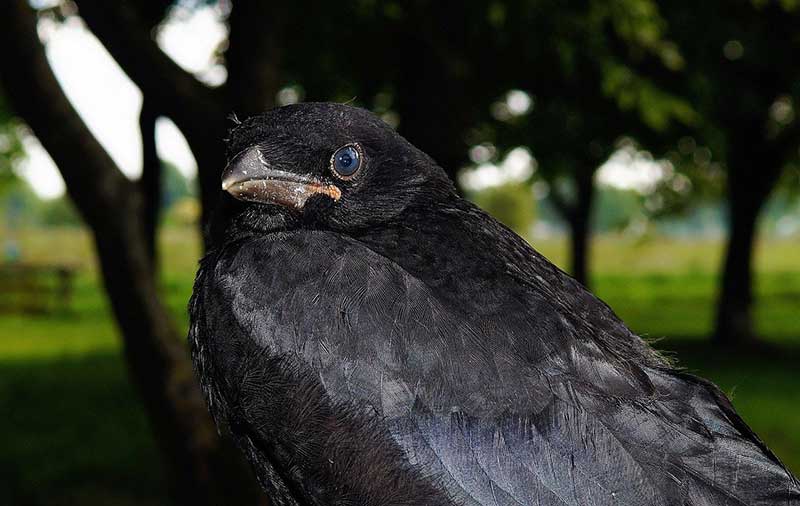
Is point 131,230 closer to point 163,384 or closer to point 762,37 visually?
point 163,384

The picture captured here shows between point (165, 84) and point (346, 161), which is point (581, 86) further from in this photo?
point (346, 161)

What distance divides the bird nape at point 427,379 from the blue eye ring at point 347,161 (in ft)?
0.07

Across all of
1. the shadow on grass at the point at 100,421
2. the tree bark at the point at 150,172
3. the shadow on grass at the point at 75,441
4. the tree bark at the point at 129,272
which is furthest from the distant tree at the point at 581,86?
the shadow on grass at the point at 75,441

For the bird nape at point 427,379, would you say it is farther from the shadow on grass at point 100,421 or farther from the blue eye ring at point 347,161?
the shadow on grass at point 100,421

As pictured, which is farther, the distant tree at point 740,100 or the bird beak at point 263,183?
the distant tree at point 740,100

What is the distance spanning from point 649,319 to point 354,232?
21363mm

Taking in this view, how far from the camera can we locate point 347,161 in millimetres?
2584

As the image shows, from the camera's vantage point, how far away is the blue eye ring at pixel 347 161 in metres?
2.55

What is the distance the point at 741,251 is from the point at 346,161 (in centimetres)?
1627

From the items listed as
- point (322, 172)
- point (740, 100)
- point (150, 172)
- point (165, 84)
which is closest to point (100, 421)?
point (150, 172)

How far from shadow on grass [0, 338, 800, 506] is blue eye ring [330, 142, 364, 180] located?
14.2 feet

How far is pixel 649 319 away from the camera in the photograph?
75.0ft

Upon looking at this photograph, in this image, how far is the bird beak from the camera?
246 centimetres

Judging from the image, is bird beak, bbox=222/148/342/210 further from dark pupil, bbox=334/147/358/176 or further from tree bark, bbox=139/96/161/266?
tree bark, bbox=139/96/161/266
